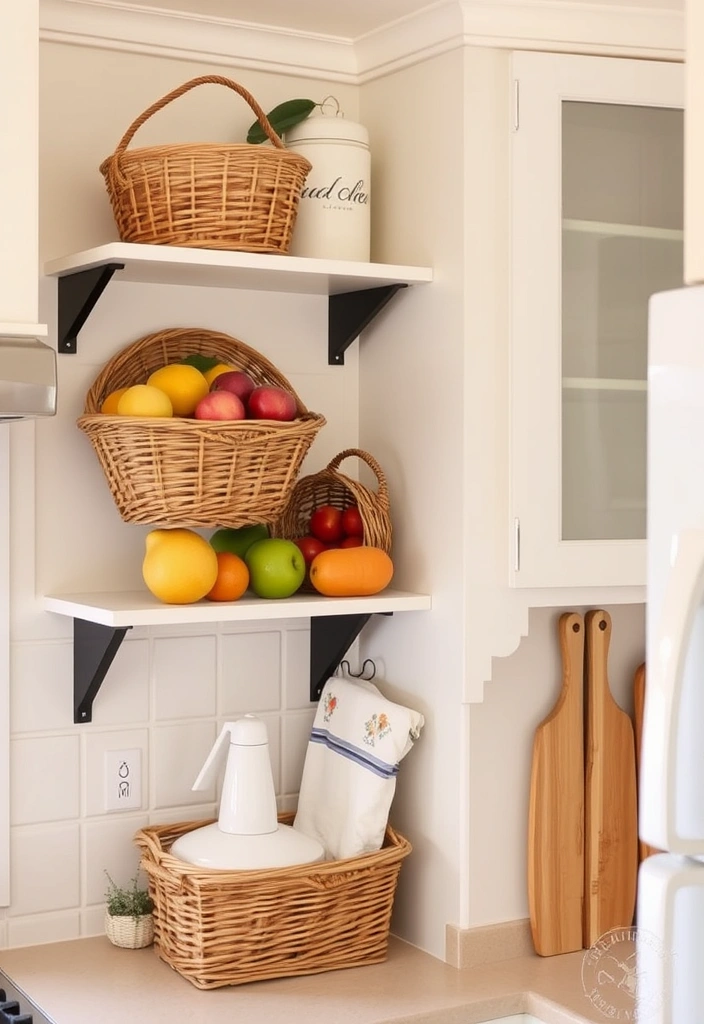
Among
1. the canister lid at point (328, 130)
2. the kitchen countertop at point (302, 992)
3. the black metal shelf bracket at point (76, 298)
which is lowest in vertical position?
the kitchen countertop at point (302, 992)

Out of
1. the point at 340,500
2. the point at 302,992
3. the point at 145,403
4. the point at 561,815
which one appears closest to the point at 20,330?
the point at 145,403

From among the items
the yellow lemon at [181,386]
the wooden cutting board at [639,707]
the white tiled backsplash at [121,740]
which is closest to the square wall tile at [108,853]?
the white tiled backsplash at [121,740]

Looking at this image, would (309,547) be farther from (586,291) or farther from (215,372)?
(586,291)

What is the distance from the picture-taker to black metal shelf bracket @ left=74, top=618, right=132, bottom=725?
A: 5.78 ft

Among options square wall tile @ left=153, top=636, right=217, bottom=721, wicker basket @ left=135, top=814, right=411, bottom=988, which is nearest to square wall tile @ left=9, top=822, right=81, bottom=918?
wicker basket @ left=135, top=814, right=411, bottom=988

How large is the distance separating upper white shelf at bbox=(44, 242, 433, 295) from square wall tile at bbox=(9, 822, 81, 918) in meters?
0.79

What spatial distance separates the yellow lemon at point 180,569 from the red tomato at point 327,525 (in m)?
0.25

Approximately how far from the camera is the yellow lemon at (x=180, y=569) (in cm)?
171

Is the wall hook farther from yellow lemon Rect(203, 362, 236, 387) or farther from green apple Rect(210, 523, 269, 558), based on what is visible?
yellow lemon Rect(203, 362, 236, 387)

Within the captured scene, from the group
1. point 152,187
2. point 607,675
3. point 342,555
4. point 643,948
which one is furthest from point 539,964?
point 152,187

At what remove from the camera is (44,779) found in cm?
187

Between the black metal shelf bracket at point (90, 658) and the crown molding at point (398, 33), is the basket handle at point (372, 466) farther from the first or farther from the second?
the crown molding at point (398, 33)

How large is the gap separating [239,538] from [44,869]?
0.54 m

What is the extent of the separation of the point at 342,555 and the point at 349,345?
→ 0.38 m
